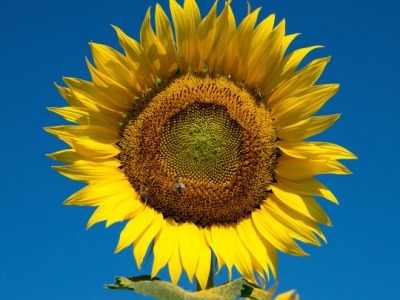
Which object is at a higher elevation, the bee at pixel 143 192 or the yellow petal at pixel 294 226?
the bee at pixel 143 192

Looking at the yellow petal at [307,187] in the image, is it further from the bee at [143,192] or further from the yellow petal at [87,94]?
the yellow petal at [87,94]

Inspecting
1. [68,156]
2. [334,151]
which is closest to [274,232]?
[334,151]

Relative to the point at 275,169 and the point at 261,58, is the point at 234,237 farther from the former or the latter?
the point at 261,58

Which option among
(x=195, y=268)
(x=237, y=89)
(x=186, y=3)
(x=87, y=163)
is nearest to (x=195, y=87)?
(x=237, y=89)

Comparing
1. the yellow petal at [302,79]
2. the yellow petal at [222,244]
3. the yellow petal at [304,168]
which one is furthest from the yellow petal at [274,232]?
the yellow petal at [302,79]

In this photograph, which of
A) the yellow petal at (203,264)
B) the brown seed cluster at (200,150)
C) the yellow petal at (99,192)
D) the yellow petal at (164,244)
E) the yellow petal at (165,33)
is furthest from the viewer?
the brown seed cluster at (200,150)

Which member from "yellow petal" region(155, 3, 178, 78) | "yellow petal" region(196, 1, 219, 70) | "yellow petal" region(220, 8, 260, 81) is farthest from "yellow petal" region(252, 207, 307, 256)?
"yellow petal" region(155, 3, 178, 78)

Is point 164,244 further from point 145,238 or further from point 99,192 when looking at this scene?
point 99,192
